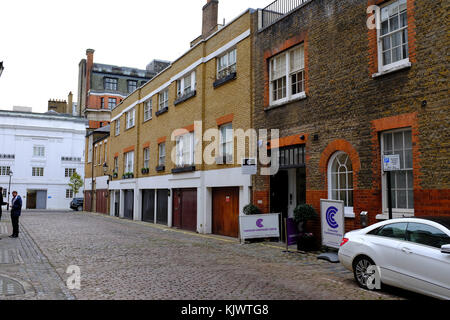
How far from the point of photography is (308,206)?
12094 mm

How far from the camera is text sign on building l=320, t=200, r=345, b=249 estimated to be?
10.6 meters

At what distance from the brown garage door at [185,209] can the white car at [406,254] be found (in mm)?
12277

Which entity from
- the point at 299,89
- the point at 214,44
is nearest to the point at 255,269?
the point at 299,89

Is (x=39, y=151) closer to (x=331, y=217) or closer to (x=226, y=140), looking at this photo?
(x=226, y=140)

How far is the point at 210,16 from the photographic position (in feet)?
72.8

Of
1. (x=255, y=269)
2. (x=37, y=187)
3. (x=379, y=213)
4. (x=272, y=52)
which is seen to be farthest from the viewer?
(x=37, y=187)

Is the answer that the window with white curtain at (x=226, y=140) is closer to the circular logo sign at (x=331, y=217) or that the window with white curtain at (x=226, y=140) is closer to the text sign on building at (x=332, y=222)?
the text sign on building at (x=332, y=222)

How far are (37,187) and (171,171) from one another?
3835 centimetres

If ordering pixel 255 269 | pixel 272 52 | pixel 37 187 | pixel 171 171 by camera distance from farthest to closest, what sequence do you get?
pixel 37 187
pixel 171 171
pixel 272 52
pixel 255 269

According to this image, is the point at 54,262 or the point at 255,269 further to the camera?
the point at 54,262

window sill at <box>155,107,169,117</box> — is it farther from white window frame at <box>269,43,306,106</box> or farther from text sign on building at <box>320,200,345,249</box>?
text sign on building at <box>320,200,345,249</box>

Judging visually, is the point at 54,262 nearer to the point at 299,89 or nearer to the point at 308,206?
the point at 308,206

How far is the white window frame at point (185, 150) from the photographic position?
795 inches

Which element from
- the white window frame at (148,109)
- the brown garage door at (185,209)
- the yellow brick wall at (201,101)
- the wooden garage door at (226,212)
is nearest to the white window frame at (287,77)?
the yellow brick wall at (201,101)
